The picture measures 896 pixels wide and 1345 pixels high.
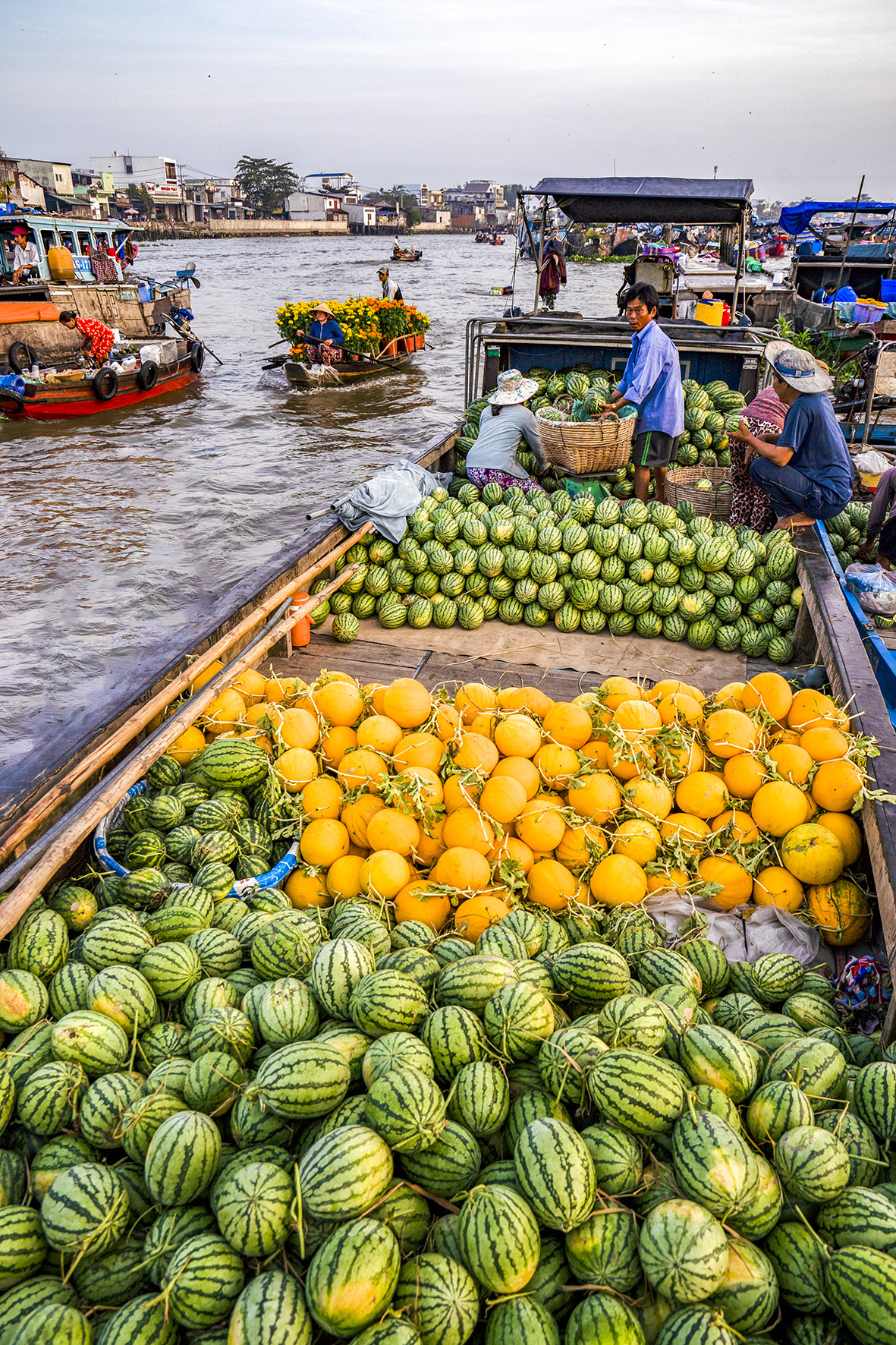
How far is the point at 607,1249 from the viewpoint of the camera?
63.4 inches

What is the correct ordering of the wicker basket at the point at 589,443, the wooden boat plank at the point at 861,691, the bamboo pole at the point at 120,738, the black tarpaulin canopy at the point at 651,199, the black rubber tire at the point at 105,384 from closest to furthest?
the wooden boat plank at the point at 861,691 < the bamboo pole at the point at 120,738 < the wicker basket at the point at 589,443 < the black tarpaulin canopy at the point at 651,199 < the black rubber tire at the point at 105,384

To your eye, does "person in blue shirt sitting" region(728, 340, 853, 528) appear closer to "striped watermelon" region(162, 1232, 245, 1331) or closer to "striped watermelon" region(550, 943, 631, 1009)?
"striped watermelon" region(550, 943, 631, 1009)

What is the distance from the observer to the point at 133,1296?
1679mm

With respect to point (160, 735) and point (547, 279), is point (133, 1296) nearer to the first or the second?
point (160, 735)

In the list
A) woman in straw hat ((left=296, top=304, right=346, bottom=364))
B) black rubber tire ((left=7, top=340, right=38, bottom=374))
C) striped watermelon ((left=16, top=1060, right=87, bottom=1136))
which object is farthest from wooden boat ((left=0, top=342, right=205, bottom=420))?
striped watermelon ((left=16, top=1060, right=87, bottom=1136))

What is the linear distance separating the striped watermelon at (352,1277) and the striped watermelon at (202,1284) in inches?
6.5

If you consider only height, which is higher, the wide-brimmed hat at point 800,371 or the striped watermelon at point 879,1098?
the wide-brimmed hat at point 800,371

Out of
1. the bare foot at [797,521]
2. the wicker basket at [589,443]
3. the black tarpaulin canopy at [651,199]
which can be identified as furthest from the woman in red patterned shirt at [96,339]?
the bare foot at [797,521]

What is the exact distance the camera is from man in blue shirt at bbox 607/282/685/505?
6.60m

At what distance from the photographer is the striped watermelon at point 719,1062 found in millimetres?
1923

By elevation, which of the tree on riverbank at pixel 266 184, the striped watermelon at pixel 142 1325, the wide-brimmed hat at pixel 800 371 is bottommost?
the striped watermelon at pixel 142 1325

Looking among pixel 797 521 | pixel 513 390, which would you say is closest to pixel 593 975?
pixel 797 521

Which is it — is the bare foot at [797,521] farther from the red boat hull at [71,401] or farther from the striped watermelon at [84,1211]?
the red boat hull at [71,401]

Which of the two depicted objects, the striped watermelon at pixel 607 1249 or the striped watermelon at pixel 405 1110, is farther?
the striped watermelon at pixel 405 1110
